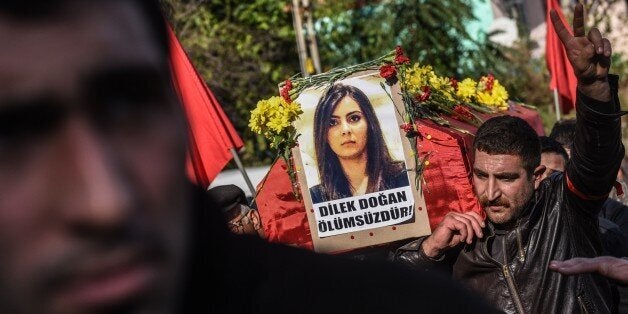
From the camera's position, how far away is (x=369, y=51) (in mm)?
16516

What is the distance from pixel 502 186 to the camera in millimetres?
4719

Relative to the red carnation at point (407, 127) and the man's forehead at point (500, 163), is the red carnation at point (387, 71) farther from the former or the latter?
the man's forehead at point (500, 163)

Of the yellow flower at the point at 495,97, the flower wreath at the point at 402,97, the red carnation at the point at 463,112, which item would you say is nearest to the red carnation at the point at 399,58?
the flower wreath at the point at 402,97

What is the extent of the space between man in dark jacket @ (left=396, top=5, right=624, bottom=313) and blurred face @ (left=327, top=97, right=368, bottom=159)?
21.1 inches

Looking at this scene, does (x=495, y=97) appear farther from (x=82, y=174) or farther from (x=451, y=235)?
(x=82, y=174)

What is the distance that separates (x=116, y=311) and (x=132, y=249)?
4 cm

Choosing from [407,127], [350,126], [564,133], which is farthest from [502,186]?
[564,133]

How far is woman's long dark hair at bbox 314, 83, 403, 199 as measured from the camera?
4.98 m

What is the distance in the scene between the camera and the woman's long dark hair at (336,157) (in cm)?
498

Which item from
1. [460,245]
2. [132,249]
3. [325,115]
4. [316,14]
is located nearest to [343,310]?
[132,249]

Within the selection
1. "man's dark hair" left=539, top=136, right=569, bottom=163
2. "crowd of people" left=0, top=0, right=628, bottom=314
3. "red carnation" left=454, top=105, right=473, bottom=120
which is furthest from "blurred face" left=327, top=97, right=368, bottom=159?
"crowd of people" left=0, top=0, right=628, bottom=314

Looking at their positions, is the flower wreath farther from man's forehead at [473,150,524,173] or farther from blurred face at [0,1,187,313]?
blurred face at [0,1,187,313]

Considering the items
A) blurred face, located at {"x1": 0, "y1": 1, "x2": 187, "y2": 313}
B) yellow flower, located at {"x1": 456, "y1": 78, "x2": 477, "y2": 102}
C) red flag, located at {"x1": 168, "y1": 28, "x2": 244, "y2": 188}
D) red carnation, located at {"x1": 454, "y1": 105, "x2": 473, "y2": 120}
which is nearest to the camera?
blurred face, located at {"x1": 0, "y1": 1, "x2": 187, "y2": 313}

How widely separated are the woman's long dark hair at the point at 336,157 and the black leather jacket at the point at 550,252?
0.51m
